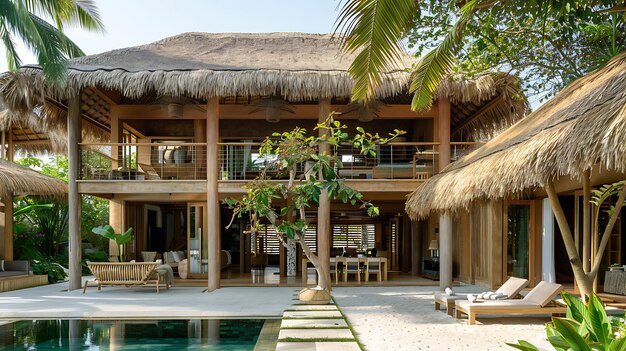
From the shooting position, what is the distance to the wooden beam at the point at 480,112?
479 inches

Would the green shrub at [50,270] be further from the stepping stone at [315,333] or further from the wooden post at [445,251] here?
the stepping stone at [315,333]

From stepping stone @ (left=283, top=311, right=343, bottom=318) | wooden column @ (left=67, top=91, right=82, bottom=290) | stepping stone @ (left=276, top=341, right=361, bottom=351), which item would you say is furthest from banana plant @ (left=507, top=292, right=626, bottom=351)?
wooden column @ (left=67, top=91, right=82, bottom=290)

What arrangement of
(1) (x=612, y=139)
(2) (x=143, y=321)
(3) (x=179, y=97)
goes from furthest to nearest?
(3) (x=179, y=97) → (2) (x=143, y=321) → (1) (x=612, y=139)

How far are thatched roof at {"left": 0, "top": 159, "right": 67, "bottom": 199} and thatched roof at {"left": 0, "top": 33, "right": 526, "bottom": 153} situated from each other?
1.16 meters

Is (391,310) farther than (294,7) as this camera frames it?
No

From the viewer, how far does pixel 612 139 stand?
4.18 m

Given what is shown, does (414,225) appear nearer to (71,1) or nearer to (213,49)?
(213,49)

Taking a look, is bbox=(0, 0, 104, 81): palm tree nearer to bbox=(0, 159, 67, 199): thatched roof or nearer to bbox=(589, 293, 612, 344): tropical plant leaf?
bbox=(0, 159, 67, 199): thatched roof

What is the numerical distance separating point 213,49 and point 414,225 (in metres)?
6.77

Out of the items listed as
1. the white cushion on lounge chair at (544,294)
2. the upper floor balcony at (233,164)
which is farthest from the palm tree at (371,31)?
the upper floor balcony at (233,164)

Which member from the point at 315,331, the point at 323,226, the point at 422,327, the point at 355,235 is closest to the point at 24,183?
the point at 323,226

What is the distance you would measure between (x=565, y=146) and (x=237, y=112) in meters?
9.04

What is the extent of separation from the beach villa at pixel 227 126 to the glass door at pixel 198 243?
1.0 inches

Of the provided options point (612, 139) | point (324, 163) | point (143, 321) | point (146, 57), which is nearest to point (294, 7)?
point (146, 57)
